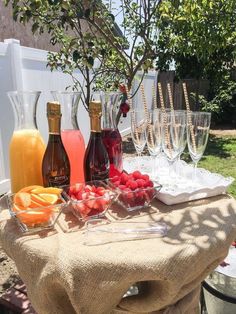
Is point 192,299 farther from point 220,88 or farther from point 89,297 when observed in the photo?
point 220,88

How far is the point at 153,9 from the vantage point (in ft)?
6.53

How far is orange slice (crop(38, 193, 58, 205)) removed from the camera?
3.09 feet

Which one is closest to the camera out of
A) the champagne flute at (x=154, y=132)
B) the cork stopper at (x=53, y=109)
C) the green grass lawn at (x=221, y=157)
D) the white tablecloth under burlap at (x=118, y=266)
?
the white tablecloth under burlap at (x=118, y=266)

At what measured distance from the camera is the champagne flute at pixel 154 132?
1247mm

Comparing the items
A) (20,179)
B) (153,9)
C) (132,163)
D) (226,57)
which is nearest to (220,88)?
(226,57)

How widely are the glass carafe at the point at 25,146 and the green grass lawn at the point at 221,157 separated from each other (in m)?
2.65

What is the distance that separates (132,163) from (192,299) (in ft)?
2.43

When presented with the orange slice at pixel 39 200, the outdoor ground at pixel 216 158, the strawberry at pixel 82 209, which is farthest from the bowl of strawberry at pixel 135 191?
the outdoor ground at pixel 216 158

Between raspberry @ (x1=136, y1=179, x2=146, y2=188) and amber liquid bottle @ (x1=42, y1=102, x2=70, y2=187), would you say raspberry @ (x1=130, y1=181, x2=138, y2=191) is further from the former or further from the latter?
amber liquid bottle @ (x1=42, y1=102, x2=70, y2=187)

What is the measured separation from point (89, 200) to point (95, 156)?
22 centimetres

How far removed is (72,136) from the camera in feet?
3.93

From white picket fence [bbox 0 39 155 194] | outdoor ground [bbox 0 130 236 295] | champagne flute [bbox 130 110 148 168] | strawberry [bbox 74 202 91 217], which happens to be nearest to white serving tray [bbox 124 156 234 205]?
champagne flute [bbox 130 110 148 168]

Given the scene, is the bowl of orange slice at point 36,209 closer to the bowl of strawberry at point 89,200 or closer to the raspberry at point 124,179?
the bowl of strawberry at point 89,200

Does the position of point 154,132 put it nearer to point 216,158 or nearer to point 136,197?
point 136,197
